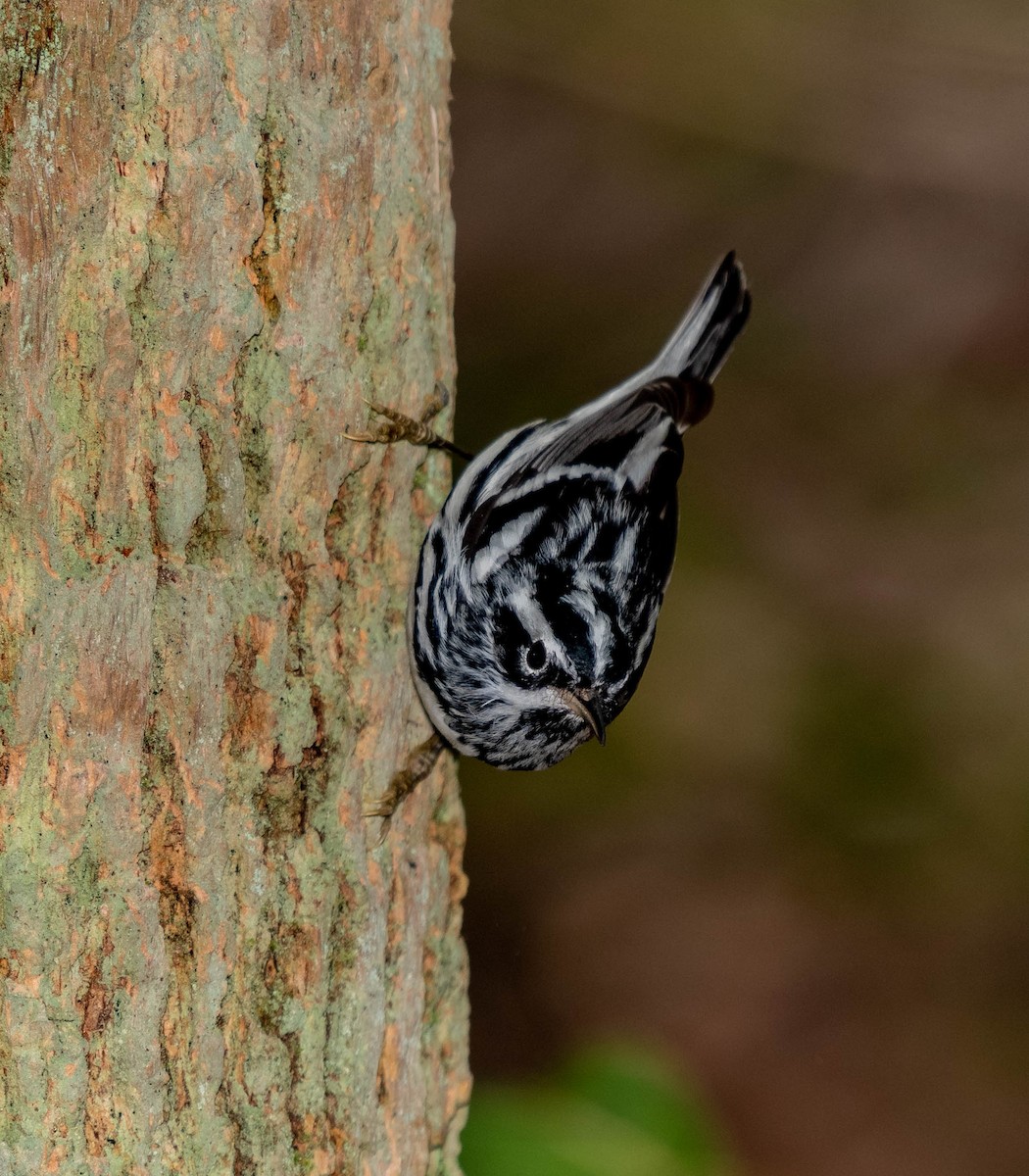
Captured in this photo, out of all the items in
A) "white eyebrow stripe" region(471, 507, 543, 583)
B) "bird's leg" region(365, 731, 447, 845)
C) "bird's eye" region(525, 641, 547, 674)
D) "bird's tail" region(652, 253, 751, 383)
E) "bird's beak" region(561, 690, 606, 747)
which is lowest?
"bird's leg" region(365, 731, 447, 845)

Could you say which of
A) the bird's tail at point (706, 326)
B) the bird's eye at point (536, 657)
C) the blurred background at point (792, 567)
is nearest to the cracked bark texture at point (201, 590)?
the bird's eye at point (536, 657)

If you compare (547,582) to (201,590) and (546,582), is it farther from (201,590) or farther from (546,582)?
(201,590)

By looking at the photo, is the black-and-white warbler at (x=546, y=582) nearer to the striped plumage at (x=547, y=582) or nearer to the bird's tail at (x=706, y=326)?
the striped plumage at (x=547, y=582)

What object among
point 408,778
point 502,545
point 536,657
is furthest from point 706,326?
point 408,778

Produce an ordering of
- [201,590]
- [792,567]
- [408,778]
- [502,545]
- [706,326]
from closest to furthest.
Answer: [201,590]
[408,778]
[502,545]
[706,326]
[792,567]

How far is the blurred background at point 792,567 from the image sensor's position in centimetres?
521

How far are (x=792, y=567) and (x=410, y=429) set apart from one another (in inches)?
128

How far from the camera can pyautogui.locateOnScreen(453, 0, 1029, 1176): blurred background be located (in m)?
5.21

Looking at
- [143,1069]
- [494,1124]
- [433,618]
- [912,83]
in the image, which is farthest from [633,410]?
[912,83]

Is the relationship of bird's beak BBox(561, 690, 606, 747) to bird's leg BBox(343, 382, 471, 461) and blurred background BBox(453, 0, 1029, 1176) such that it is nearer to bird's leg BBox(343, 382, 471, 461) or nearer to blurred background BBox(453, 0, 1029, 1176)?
bird's leg BBox(343, 382, 471, 461)

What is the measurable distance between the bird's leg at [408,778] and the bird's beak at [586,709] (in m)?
0.31

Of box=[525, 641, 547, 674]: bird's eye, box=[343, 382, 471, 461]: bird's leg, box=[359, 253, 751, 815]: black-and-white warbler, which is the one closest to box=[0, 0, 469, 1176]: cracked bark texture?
box=[343, 382, 471, 461]: bird's leg

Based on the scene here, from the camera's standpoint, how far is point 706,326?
150 inches

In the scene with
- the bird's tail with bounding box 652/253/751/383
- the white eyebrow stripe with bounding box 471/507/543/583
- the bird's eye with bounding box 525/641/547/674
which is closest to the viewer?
the bird's eye with bounding box 525/641/547/674
